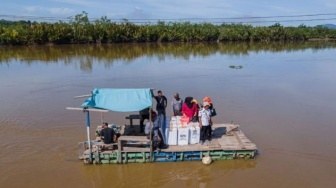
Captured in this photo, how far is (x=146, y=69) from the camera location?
96.2ft

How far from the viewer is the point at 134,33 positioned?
5684 centimetres

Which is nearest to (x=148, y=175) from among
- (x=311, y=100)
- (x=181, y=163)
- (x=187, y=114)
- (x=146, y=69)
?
(x=181, y=163)

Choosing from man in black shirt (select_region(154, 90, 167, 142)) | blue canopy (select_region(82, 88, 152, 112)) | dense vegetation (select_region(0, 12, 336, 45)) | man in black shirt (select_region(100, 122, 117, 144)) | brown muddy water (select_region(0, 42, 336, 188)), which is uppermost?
dense vegetation (select_region(0, 12, 336, 45))

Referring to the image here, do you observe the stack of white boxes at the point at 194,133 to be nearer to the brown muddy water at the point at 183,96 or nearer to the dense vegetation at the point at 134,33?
the brown muddy water at the point at 183,96

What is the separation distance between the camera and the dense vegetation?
49500mm

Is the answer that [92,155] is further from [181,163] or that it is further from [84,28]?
[84,28]

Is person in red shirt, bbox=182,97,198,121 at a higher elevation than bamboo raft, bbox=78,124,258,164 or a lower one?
higher

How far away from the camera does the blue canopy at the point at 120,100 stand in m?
10.3

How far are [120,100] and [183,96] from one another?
363 inches

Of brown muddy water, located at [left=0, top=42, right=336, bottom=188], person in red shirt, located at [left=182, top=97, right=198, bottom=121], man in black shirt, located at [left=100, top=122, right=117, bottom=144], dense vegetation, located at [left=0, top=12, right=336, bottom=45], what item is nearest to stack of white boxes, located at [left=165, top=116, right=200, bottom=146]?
person in red shirt, located at [left=182, top=97, right=198, bottom=121]

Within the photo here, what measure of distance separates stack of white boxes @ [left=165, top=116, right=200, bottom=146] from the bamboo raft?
17 centimetres

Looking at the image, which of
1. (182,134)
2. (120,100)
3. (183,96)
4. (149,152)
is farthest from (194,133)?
(183,96)

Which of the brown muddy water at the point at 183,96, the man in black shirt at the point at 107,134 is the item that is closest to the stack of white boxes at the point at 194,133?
the brown muddy water at the point at 183,96

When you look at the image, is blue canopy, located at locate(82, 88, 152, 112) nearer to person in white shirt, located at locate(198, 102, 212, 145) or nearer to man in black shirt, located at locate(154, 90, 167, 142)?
man in black shirt, located at locate(154, 90, 167, 142)
